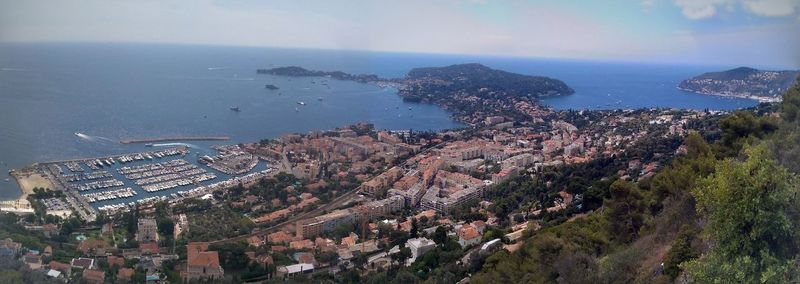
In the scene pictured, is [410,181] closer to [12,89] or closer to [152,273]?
[152,273]

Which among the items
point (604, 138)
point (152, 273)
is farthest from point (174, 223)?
point (604, 138)

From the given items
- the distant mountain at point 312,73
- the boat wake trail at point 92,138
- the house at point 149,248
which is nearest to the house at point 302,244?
the house at point 149,248

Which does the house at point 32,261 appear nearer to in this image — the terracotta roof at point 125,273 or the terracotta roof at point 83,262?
the terracotta roof at point 83,262

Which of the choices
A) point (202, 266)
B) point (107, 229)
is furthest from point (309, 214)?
point (107, 229)

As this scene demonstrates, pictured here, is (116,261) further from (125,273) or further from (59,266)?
(59,266)

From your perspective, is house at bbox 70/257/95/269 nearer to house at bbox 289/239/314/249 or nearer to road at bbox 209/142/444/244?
road at bbox 209/142/444/244

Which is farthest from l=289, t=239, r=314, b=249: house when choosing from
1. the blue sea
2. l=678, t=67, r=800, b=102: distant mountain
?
l=678, t=67, r=800, b=102: distant mountain

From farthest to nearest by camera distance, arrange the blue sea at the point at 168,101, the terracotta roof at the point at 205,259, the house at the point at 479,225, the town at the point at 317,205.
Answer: the blue sea at the point at 168,101 → the house at the point at 479,225 → the town at the point at 317,205 → the terracotta roof at the point at 205,259
